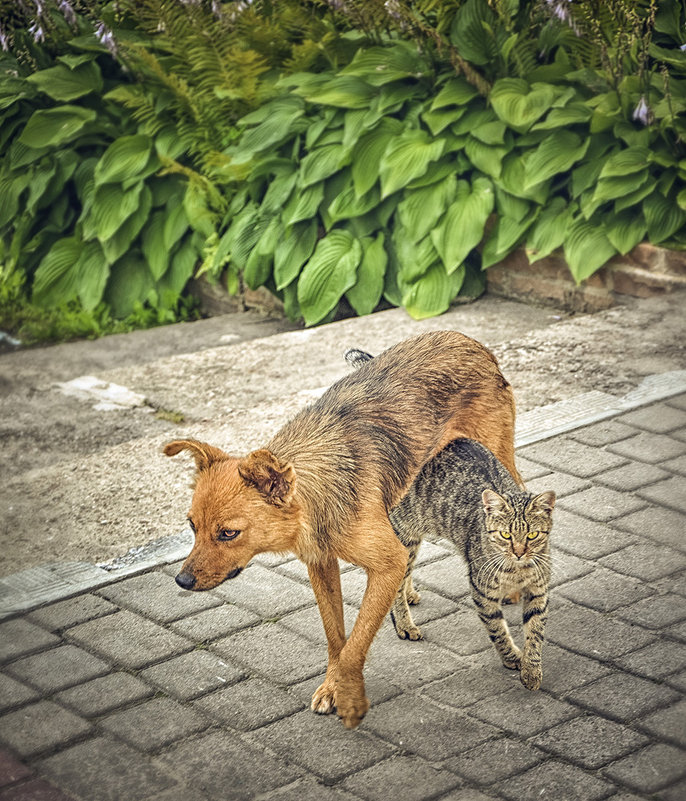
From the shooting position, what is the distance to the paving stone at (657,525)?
472cm

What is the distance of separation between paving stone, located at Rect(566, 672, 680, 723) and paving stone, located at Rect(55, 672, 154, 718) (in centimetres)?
152

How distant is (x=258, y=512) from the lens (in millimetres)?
3494

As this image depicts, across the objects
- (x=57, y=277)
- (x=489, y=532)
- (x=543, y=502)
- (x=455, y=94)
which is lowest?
(x=57, y=277)

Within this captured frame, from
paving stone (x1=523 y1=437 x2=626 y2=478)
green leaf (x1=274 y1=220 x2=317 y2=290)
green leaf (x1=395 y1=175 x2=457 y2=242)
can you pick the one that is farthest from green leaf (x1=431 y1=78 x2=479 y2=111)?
paving stone (x1=523 y1=437 x2=626 y2=478)

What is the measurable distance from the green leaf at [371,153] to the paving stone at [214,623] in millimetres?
4734

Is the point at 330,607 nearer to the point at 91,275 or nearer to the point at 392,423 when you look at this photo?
the point at 392,423

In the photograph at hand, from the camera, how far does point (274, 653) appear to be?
412cm

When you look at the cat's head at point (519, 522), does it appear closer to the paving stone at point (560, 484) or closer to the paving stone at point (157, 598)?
the paving stone at point (157, 598)

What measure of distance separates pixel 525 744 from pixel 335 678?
0.71 m

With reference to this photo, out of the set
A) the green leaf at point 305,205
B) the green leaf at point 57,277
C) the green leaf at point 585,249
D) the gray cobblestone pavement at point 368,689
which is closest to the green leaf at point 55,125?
the green leaf at point 57,277

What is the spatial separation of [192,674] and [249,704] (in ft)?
1.01

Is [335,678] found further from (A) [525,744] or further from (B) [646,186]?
(B) [646,186]

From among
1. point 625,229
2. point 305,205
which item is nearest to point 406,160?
point 305,205

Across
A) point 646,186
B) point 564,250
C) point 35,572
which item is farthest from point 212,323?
point 35,572
